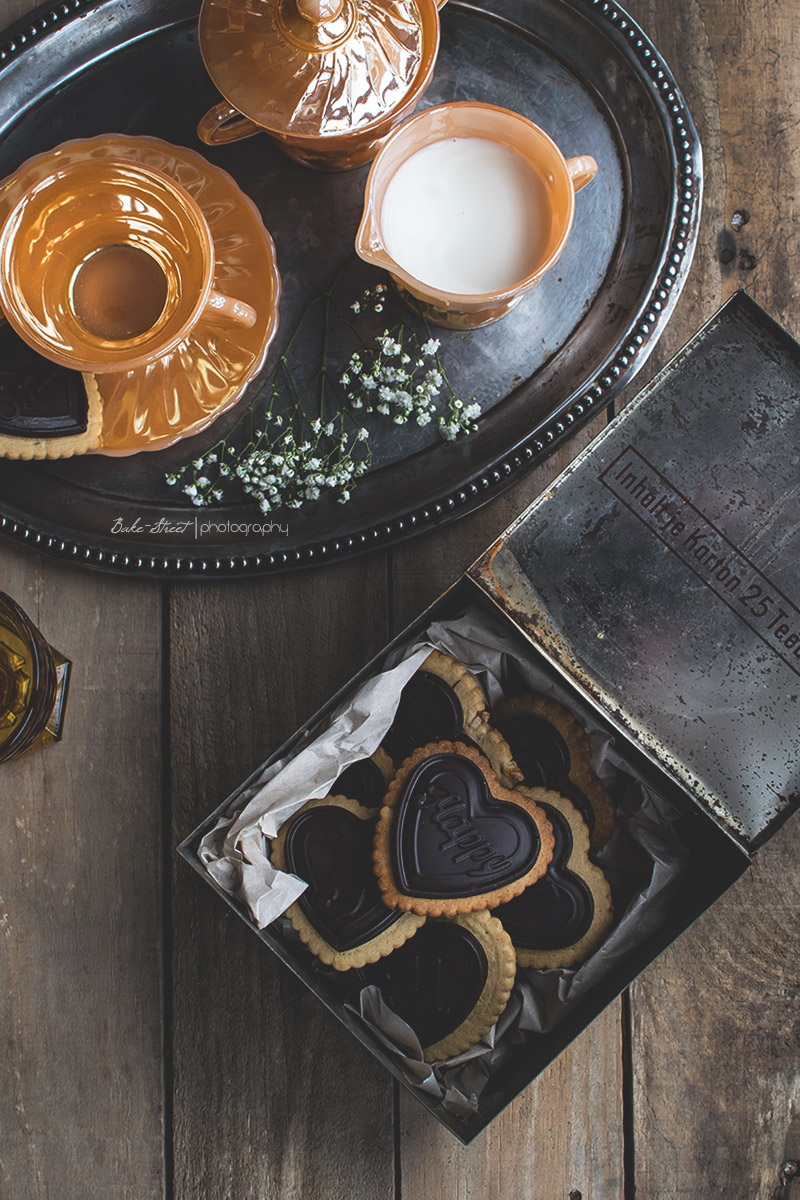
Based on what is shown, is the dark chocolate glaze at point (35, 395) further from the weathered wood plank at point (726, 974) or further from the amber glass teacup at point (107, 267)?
the weathered wood plank at point (726, 974)

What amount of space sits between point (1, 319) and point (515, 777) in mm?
635

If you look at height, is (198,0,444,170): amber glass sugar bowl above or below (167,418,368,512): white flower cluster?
above

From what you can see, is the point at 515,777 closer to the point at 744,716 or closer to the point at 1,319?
the point at 744,716

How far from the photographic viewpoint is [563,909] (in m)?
0.77

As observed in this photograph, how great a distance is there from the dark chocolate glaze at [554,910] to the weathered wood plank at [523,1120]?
0.20 metres

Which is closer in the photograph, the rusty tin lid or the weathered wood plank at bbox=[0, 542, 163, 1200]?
the rusty tin lid

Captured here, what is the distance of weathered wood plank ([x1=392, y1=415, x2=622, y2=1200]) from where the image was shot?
0.88 m

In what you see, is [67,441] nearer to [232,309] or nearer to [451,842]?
[232,309]

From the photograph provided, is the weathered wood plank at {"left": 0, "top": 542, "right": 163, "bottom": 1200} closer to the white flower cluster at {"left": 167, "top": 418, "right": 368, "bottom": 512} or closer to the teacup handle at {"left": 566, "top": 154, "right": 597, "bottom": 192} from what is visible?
the white flower cluster at {"left": 167, "top": 418, "right": 368, "bottom": 512}

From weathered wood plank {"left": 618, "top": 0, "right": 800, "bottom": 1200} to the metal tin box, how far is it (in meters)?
0.23

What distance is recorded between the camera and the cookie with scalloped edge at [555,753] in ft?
2.61

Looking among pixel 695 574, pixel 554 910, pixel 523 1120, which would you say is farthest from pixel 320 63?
pixel 523 1120

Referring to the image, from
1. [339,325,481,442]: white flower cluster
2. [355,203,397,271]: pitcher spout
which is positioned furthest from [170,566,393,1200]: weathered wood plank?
[355,203,397,271]: pitcher spout

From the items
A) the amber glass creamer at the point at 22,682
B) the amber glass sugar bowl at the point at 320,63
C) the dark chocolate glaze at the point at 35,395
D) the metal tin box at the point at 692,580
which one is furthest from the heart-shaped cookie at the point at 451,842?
the amber glass sugar bowl at the point at 320,63
